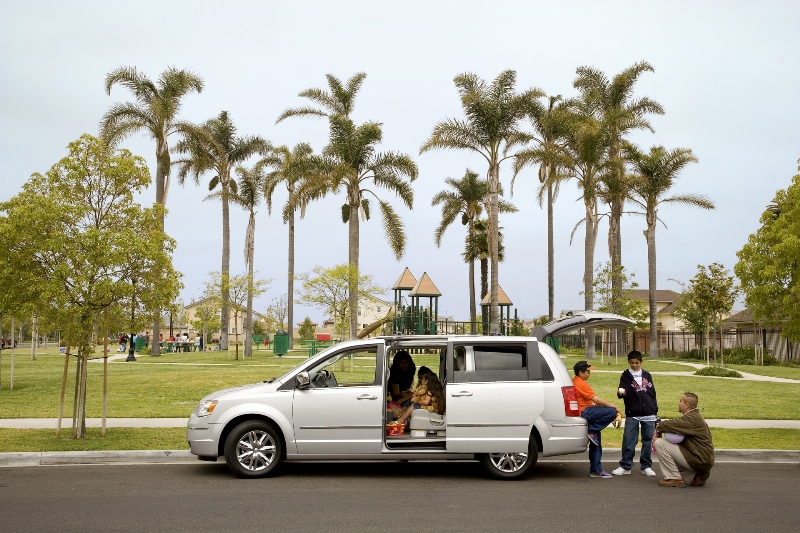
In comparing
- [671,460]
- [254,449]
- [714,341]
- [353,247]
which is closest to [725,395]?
[671,460]

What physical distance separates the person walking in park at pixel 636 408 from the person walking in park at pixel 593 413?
0.26 metres

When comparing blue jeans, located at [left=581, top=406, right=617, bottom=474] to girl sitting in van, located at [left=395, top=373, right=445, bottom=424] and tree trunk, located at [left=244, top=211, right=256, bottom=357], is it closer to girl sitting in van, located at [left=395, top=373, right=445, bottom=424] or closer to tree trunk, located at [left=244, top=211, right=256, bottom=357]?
girl sitting in van, located at [left=395, top=373, right=445, bottom=424]

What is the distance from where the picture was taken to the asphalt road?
7973 mm

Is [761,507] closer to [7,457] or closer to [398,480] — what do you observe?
[398,480]

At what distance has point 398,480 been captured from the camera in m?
10.5

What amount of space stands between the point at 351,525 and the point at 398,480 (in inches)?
104

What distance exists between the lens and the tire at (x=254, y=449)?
10328 mm

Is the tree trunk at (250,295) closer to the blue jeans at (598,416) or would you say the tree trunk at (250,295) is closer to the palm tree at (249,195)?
the palm tree at (249,195)

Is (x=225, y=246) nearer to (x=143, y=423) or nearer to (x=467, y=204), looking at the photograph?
(x=467, y=204)

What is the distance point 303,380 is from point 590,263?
3586 cm

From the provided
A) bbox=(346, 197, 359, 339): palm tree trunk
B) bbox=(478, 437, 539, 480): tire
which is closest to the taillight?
bbox=(478, 437, 539, 480): tire

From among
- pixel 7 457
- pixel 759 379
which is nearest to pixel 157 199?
pixel 759 379

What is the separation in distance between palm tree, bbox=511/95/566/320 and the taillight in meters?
28.5

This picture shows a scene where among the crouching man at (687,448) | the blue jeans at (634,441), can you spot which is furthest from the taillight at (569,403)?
the crouching man at (687,448)
